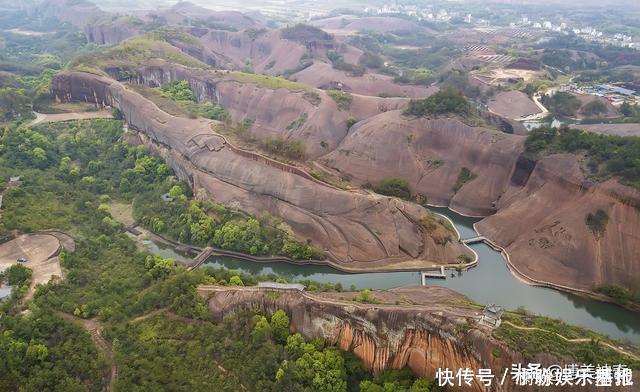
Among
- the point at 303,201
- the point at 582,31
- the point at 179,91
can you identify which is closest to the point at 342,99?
the point at 179,91

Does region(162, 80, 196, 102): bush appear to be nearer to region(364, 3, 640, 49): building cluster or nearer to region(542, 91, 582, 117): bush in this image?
region(542, 91, 582, 117): bush

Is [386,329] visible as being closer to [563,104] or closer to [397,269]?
[397,269]

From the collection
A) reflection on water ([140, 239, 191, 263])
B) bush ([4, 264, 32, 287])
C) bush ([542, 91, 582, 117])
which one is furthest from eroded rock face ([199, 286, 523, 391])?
bush ([542, 91, 582, 117])

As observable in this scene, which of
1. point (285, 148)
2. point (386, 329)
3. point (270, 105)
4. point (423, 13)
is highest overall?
point (386, 329)

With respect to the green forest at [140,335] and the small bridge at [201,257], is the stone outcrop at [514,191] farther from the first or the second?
the small bridge at [201,257]

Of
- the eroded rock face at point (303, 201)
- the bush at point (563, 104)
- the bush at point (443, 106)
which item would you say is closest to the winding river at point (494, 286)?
the eroded rock face at point (303, 201)

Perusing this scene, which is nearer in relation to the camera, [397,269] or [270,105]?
[397,269]

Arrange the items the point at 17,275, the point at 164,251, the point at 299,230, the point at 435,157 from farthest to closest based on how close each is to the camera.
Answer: the point at 435,157 → the point at 299,230 → the point at 164,251 → the point at 17,275
